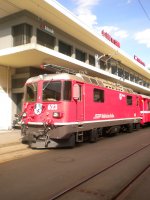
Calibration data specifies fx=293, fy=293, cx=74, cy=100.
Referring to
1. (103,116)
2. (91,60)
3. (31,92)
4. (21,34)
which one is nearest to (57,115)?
(31,92)

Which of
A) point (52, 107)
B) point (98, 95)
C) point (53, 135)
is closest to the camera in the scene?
point (53, 135)

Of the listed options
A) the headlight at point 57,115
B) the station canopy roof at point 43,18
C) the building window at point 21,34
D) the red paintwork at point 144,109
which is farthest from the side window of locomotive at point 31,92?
the red paintwork at point 144,109

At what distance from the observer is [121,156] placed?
35.8 feet

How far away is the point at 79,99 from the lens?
13289 mm

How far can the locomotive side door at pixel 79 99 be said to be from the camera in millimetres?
12750

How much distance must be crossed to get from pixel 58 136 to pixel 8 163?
295 centimetres

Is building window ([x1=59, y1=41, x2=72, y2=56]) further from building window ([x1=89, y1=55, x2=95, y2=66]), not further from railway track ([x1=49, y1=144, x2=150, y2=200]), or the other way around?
railway track ([x1=49, y1=144, x2=150, y2=200])

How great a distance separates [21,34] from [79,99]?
9.46 meters

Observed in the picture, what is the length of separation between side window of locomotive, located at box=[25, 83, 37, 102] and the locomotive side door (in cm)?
189

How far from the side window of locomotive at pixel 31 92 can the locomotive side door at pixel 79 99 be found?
1895 millimetres

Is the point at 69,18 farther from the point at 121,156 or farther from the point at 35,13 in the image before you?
the point at 121,156

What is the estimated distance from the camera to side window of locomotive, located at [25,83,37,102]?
524 inches

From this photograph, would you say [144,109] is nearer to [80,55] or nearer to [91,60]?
[80,55]

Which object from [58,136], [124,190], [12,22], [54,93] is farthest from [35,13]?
[124,190]
